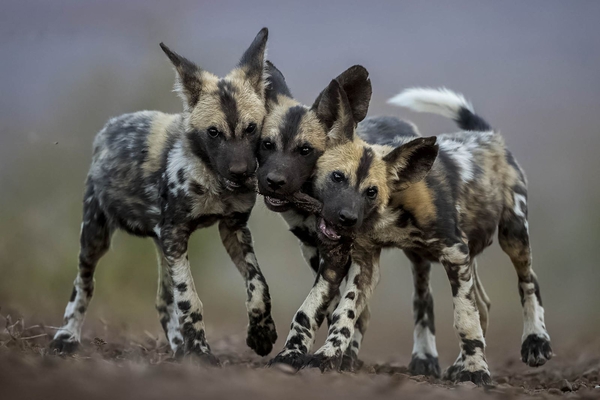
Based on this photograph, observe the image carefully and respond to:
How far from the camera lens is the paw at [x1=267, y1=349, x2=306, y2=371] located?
16.3 ft

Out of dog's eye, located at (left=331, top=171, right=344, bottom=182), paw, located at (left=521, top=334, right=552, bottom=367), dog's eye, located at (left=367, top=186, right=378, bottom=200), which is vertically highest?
dog's eye, located at (left=331, top=171, right=344, bottom=182)

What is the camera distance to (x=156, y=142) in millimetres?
6234

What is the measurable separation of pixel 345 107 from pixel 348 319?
1.38m

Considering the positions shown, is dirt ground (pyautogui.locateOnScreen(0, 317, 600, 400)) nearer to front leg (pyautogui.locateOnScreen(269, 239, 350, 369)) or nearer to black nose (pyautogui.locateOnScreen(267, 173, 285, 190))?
front leg (pyautogui.locateOnScreen(269, 239, 350, 369))

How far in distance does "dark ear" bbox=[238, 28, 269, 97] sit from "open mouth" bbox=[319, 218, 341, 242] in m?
1.13

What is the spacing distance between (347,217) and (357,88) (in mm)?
1019

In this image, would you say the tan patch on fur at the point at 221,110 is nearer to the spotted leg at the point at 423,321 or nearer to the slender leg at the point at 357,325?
the slender leg at the point at 357,325

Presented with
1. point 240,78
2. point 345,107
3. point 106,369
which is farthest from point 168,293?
point 106,369

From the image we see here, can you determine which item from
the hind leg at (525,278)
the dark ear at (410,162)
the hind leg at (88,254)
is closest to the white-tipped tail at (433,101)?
the hind leg at (525,278)

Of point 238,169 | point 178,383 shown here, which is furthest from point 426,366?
point 178,383

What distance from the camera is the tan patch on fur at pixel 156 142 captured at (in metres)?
6.11

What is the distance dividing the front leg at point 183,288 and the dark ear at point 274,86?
1.12 metres

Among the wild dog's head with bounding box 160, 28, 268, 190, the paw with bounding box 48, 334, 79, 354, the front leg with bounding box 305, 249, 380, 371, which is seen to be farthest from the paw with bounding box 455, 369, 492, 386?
the paw with bounding box 48, 334, 79, 354

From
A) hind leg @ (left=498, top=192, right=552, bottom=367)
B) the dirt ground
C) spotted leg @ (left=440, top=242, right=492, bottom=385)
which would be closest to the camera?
the dirt ground
